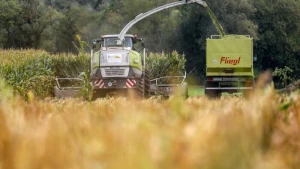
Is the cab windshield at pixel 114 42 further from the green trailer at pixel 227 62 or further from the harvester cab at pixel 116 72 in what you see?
the green trailer at pixel 227 62

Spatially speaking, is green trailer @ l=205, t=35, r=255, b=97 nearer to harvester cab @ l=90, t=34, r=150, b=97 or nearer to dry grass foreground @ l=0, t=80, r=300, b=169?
harvester cab @ l=90, t=34, r=150, b=97

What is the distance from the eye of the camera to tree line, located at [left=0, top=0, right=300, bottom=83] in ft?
202

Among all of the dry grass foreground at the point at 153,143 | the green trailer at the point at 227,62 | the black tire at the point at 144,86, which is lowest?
the black tire at the point at 144,86

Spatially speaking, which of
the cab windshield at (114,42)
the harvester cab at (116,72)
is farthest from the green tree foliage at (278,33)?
the harvester cab at (116,72)

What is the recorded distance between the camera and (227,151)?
105 cm

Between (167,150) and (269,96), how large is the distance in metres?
0.56

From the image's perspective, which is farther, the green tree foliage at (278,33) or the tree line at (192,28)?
the green tree foliage at (278,33)

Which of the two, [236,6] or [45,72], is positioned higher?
[236,6]

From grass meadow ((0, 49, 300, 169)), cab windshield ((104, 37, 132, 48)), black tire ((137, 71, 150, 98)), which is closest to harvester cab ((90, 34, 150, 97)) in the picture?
black tire ((137, 71, 150, 98))

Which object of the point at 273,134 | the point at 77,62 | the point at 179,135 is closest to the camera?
the point at 179,135

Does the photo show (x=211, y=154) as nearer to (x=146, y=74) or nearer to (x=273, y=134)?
(x=273, y=134)

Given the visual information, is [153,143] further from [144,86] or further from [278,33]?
[278,33]

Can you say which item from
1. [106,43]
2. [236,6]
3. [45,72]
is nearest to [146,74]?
[106,43]

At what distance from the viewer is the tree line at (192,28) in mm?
61438
